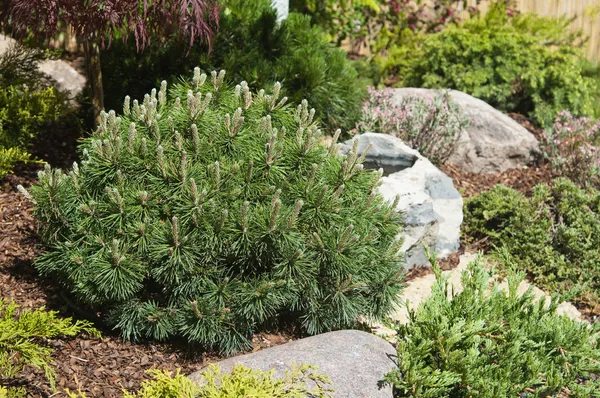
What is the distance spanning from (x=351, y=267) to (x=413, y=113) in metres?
3.36

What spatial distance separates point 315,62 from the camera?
6.51 m

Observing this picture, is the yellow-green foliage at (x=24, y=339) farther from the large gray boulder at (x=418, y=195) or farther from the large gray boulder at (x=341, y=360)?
the large gray boulder at (x=418, y=195)

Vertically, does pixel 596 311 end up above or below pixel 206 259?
below

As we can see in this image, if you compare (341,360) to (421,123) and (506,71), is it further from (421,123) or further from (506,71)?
(506,71)

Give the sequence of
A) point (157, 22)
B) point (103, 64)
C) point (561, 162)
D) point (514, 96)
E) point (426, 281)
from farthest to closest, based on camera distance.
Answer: point (514, 96), point (561, 162), point (103, 64), point (426, 281), point (157, 22)

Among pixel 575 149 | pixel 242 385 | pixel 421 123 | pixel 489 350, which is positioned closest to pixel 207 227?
pixel 242 385

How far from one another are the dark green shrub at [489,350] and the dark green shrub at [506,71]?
4.76 meters

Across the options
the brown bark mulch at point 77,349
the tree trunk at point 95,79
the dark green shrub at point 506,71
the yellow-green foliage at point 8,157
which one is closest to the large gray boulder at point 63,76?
the tree trunk at point 95,79

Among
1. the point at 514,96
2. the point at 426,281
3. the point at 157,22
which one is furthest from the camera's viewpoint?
the point at 514,96

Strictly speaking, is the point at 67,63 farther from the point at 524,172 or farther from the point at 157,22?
the point at 524,172

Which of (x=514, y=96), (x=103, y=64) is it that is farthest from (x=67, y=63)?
(x=514, y=96)

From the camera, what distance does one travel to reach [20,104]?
546 centimetres

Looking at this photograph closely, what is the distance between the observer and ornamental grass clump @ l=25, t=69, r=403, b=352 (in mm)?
3779

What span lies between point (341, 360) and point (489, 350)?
798 mm
